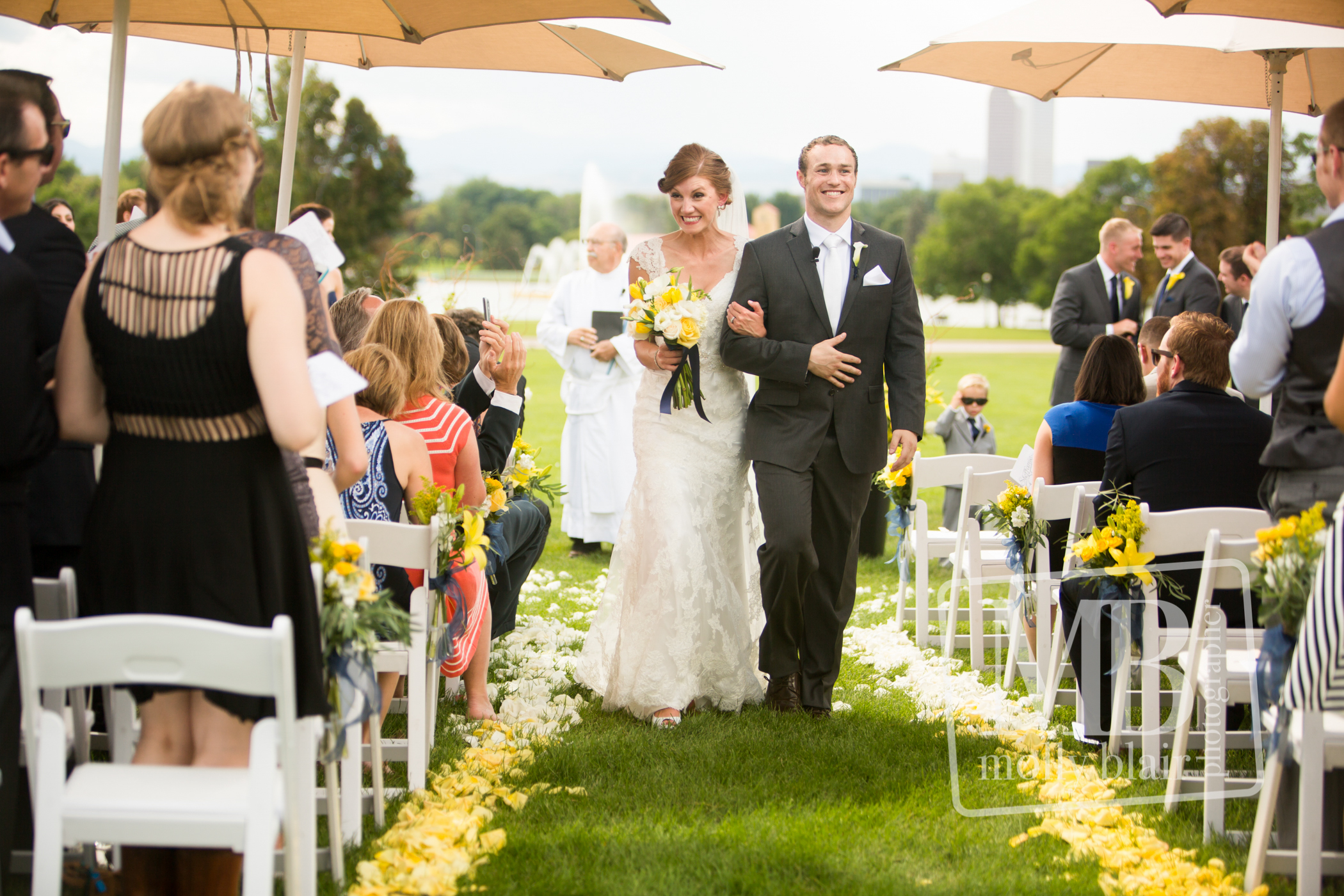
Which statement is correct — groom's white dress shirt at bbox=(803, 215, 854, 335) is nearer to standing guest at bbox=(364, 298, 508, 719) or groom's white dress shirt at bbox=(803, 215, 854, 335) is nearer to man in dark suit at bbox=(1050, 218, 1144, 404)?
standing guest at bbox=(364, 298, 508, 719)

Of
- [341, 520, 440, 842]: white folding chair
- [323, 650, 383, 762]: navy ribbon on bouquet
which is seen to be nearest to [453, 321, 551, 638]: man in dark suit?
[341, 520, 440, 842]: white folding chair

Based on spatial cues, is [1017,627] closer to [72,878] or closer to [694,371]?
[694,371]

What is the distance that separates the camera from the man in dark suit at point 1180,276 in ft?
27.7

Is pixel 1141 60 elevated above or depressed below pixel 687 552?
above

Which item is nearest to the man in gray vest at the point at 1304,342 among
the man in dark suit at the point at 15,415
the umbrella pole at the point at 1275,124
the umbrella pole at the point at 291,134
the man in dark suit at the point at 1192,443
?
the man in dark suit at the point at 1192,443

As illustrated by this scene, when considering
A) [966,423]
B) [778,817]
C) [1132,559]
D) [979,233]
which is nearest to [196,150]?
[778,817]

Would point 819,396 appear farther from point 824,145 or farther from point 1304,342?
point 1304,342

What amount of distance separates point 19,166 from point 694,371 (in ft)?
9.21

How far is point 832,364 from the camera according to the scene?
15.9 ft

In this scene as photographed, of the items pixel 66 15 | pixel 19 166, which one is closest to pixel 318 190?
pixel 66 15

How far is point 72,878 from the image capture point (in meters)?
3.28

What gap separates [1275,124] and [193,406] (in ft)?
17.7

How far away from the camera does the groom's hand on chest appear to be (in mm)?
4840

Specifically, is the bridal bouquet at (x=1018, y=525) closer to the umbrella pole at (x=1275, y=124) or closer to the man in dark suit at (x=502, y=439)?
the umbrella pole at (x=1275, y=124)
